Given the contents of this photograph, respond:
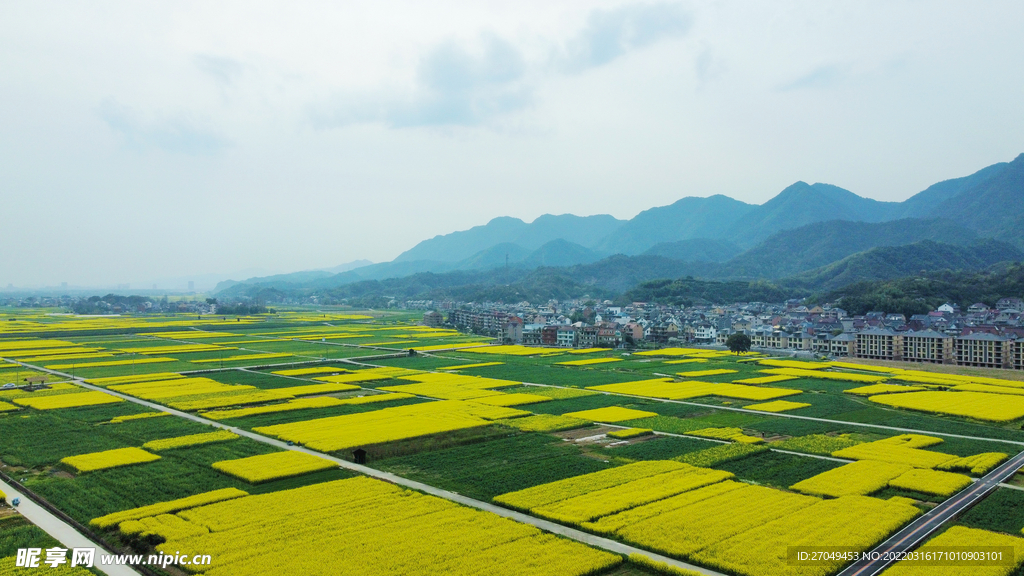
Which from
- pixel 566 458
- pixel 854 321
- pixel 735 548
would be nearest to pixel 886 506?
pixel 735 548

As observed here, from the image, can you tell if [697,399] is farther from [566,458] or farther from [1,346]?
[1,346]

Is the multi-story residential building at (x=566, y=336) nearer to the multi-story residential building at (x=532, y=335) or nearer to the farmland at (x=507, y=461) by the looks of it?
the multi-story residential building at (x=532, y=335)

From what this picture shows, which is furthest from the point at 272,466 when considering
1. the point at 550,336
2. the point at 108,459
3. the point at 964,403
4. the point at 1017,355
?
the point at 550,336

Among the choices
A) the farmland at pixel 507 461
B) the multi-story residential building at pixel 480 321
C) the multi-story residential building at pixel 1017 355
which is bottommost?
the farmland at pixel 507 461

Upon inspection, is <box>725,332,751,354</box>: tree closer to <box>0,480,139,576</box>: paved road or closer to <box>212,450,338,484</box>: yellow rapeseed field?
<box>212,450,338,484</box>: yellow rapeseed field

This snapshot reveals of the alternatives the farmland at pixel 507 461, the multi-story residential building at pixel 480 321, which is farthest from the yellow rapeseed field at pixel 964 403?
the multi-story residential building at pixel 480 321

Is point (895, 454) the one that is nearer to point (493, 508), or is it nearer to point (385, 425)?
point (493, 508)
